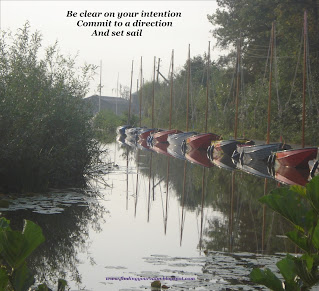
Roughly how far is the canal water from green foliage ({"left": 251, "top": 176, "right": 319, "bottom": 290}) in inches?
168

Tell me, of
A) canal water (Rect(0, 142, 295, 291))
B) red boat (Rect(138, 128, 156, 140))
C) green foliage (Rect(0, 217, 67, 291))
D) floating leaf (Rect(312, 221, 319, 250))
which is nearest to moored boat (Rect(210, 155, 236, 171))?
canal water (Rect(0, 142, 295, 291))

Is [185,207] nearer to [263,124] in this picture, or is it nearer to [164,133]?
[263,124]

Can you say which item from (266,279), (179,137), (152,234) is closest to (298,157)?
(152,234)

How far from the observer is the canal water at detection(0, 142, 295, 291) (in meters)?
8.46

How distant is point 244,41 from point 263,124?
45.8 feet

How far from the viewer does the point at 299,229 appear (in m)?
3.44

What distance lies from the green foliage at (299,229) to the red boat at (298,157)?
24.7 meters

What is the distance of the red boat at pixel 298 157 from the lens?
2767 cm

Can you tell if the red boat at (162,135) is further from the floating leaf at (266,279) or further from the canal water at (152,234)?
the floating leaf at (266,279)

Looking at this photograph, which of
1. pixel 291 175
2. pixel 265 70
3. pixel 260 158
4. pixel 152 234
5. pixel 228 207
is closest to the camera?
pixel 152 234

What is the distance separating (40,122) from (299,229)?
14721 millimetres

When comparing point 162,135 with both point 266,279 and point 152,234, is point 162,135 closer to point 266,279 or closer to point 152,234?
point 152,234

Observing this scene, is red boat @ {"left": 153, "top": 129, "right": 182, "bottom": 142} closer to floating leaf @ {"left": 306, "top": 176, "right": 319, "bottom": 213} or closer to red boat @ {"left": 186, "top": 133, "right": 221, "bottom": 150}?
red boat @ {"left": 186, "top": 133, "right": 221, "bottom": 150}

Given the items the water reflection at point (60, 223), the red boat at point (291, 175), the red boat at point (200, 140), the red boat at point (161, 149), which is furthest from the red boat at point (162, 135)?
the water reflection at point (60, 223)
